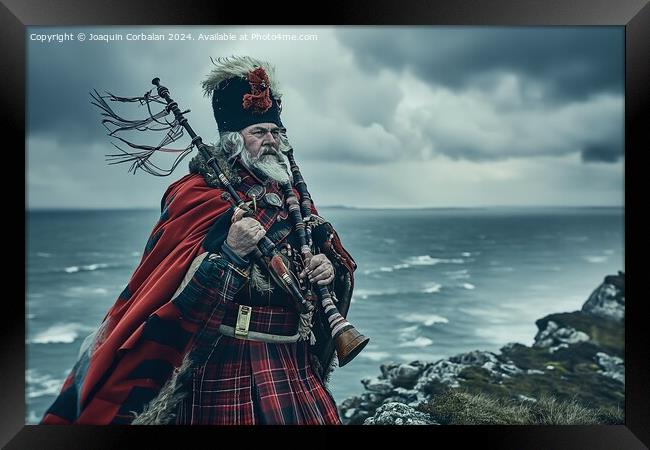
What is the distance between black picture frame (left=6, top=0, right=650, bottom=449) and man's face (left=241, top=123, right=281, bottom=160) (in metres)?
0.65

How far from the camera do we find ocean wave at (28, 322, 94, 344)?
354 centimetres

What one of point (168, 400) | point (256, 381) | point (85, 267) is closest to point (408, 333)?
point (256, 381)

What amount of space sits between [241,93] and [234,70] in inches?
5.9

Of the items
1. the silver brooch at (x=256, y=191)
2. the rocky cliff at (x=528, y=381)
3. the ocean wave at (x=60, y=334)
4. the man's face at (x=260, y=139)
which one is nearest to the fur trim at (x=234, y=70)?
the man's face at (x=260, y=139)

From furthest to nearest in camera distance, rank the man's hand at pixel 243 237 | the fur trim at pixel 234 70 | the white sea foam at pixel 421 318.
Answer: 1. the white sea foam at pixel 421 318
2. the fur trim at pixel 234 70
3. the man's hand at pixel 243 237

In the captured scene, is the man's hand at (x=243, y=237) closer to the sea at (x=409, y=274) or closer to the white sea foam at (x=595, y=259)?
the sea at (x=409, y=274)

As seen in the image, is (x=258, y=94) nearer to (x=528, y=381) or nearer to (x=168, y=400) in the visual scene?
(x=168, y=400)

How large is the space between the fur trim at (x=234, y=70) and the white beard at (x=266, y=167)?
14.5 inches

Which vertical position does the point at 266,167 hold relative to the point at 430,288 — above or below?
above

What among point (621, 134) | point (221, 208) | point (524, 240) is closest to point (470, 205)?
point (524, 240)

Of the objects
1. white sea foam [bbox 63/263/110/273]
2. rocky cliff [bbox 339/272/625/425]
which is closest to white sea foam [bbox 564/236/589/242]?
rocky cliff [bbox 339/272/625/425]

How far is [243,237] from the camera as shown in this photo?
3.39m

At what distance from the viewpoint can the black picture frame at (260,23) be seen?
3.56 metres

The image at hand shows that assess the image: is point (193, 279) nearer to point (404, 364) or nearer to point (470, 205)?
point (404, 364)
